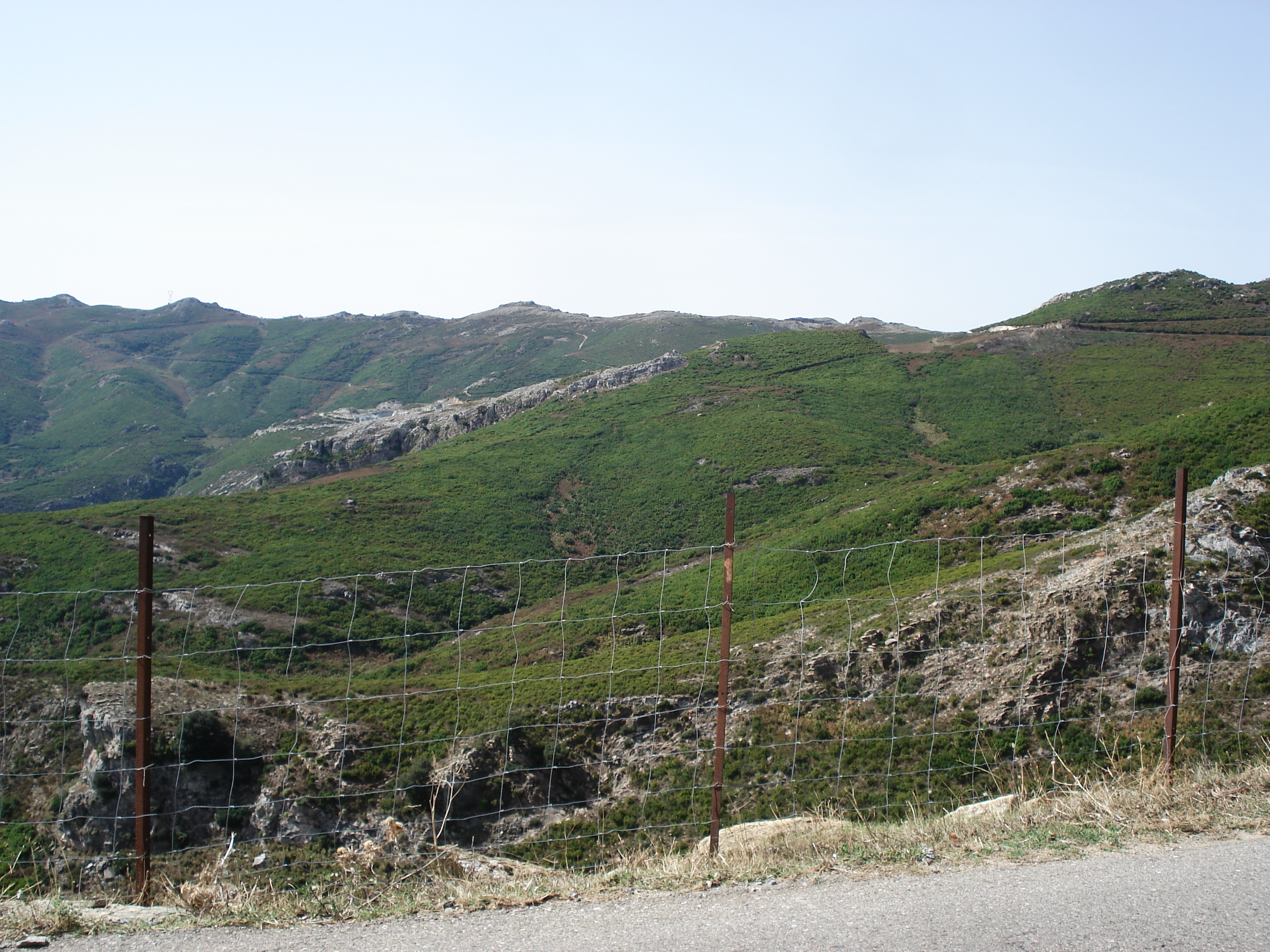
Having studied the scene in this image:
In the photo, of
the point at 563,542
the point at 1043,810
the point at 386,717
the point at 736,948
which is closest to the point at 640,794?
the point at 386,717

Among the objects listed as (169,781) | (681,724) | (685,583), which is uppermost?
(681,724)

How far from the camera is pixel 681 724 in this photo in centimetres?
1655

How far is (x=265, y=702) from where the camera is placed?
63.7 ft

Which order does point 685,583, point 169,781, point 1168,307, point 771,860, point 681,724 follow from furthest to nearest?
point 1168,307 → point 685,583 → point 681,724 → point 169,781 → point 771,860

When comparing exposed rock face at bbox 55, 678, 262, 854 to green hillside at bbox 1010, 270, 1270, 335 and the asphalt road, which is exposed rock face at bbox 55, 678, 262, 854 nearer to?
the asphalt road

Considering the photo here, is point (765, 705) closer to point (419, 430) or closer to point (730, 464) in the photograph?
point (730, 464)

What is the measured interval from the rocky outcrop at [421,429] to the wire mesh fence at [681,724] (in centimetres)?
4736

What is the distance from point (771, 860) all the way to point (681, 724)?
1078 centimetres

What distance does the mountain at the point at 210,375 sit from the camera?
120m

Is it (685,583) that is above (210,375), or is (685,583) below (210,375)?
below

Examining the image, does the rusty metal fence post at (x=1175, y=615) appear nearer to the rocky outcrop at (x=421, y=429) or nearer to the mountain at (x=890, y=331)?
the rocky outcrop at (x=421, y=429)

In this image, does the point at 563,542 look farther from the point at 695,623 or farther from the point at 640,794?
the point at 640,794

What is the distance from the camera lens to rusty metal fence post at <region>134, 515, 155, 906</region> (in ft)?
19.1

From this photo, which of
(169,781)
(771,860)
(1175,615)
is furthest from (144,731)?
(169,781)
